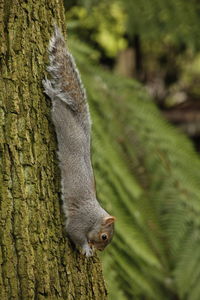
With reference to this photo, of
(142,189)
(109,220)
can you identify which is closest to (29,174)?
(109,220)

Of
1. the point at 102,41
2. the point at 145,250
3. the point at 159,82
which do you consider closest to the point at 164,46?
the point at 159,82

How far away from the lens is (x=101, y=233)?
1.67 meters

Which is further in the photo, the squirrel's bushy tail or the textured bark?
the squirrel's bushy tail

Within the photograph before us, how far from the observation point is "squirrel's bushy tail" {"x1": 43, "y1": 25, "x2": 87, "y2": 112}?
1.49 m

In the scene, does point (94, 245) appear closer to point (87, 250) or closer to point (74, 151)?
point (87, 250)

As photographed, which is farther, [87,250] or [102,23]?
[102,23]

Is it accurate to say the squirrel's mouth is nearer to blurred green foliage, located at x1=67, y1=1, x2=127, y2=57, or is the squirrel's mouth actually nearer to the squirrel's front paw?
the squirrel's front paw

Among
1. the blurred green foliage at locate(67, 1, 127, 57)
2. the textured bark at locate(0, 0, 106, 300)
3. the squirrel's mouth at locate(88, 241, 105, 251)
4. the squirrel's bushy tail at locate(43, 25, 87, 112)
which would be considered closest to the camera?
the textured bark at locate(0, 0, 106, 300)

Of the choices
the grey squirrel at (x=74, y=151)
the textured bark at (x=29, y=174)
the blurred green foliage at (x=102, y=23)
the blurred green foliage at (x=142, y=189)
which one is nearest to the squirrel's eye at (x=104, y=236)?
the grey squirrel at (x=74, y=151)

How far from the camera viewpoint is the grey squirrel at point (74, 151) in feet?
4.91

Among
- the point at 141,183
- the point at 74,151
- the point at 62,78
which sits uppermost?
the point at 62,78

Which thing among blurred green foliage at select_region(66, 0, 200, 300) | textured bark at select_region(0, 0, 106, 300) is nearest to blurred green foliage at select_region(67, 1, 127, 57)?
blurred green foliage at select_region(66, 0, 200, 300)

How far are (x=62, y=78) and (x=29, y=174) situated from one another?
0.30 meters

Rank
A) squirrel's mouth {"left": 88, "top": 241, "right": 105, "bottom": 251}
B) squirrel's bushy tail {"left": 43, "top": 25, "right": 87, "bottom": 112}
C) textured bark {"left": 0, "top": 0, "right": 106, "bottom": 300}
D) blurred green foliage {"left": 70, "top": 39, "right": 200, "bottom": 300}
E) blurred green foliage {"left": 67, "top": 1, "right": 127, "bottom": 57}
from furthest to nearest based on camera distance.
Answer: blurred green foliage {"left": 67, "top": 1, "right": 127, "bottom": 57} → blurred green foliage {"left": 70, "top": 39, "right": 200, "bottom": 300} → squirrel's mouth {"left": 88, "top": 241, "right": 105, "bottom": 251} → squirrel's bushy tail {"left": 43, "top": 25, "right": 87, "bottom": 112} → textured bark {"left": 0, "top": 0, "right": 106, "bottom": 300}
